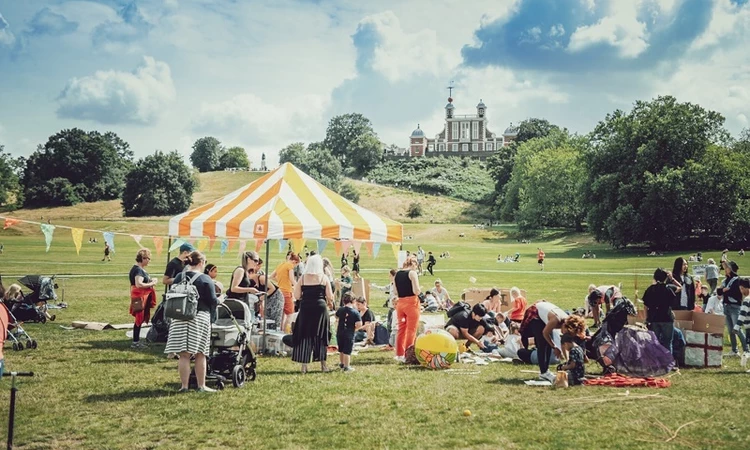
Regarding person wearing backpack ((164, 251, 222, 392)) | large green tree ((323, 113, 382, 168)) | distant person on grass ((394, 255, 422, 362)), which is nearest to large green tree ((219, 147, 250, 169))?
large green tree ((323, 113, 382, 168))

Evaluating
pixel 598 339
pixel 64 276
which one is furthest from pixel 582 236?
pixel 598 339

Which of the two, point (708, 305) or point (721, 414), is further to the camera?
point (708, 305)

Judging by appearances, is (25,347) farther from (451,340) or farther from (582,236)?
(582,236)

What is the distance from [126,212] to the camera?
278ft

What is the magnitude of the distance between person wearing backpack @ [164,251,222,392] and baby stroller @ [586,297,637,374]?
5846 millimetres

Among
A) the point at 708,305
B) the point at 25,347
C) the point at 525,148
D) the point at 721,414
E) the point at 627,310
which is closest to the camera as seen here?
the point at 721,414

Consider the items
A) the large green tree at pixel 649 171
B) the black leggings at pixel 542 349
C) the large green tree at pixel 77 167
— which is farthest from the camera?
the large green tree at pixel 77 167

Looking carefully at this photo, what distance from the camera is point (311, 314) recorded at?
9914mm

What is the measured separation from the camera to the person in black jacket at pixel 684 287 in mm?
12078

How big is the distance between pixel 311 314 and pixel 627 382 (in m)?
4.62

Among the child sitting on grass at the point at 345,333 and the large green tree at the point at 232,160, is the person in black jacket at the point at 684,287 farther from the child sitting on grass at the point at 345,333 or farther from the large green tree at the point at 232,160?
the large green tree at the point at 232,160

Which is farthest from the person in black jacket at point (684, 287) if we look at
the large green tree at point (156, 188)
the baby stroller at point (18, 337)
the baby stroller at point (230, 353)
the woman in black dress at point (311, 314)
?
the large green tree at point (156, 188)

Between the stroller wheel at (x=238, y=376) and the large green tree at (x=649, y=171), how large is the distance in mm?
47046

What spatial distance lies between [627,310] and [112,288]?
1955 centimetres
